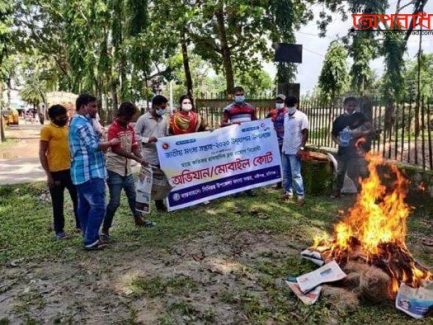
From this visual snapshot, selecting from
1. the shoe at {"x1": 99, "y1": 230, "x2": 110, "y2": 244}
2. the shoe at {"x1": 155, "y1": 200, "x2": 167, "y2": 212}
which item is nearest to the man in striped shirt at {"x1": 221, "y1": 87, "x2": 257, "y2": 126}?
the shoe at {"x1": 155, "y1": 200, "x2": 167, "y2": 212}

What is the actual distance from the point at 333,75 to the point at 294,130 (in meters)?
28.7

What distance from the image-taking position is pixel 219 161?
24.8ft

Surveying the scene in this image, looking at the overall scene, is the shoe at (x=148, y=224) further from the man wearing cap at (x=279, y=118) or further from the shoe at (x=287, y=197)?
the man wearing cap at (x=279, y=118)

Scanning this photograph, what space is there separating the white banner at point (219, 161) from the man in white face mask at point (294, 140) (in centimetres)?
41

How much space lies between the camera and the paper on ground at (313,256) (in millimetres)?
4767

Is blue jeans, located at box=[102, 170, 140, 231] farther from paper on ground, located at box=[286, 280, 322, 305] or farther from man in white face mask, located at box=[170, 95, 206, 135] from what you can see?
paper on ground, located at box=[286, 280, 322, 305]

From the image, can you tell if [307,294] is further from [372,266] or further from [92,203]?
[92,203]

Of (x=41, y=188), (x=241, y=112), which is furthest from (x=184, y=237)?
(x=41, y=188)

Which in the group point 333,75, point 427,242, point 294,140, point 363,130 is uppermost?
point 333,75

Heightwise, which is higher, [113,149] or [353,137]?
[113,149]

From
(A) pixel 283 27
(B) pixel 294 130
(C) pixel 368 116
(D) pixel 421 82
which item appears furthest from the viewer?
(D) pixel 421 82

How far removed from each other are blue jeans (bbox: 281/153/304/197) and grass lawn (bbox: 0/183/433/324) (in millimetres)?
438

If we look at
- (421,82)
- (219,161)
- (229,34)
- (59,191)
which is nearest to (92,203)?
(59,191)

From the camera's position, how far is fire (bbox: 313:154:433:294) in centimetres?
424
